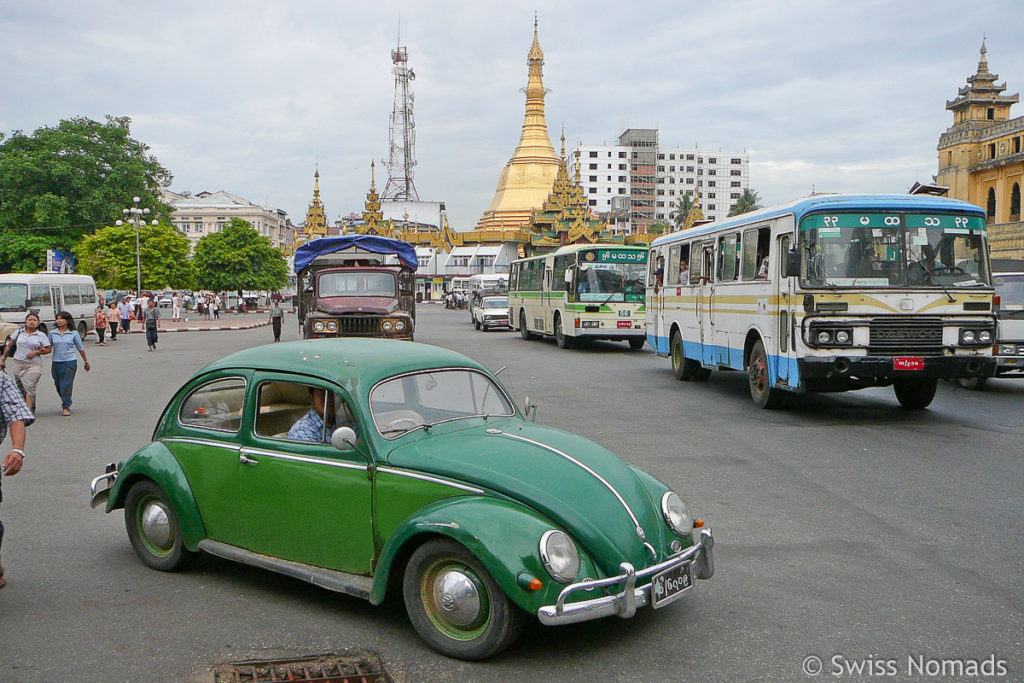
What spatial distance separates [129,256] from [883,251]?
55.9 meters

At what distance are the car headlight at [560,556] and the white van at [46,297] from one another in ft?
89.0

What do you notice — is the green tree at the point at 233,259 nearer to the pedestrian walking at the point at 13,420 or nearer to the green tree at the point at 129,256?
the green tree at the point at 129,256

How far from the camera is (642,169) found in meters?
154

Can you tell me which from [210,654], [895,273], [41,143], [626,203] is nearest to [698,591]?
[210,654]

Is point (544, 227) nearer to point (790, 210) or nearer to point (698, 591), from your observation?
point (790, 210)

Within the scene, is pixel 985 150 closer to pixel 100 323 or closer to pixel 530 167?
pixel 530 167

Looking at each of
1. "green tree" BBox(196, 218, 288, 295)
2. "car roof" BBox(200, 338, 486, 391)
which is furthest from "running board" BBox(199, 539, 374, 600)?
"green tree" BBox(196, 218, 288, 295)

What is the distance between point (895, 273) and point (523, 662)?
28.6ft

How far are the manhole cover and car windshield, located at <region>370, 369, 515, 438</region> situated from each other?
1.12m

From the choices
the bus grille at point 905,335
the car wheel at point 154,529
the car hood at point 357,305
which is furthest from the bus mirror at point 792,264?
the car hood at point 357,305

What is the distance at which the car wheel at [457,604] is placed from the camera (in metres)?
4.19

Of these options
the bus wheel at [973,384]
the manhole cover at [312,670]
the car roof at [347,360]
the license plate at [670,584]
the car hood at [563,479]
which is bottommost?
the manhole cover at [312,670]

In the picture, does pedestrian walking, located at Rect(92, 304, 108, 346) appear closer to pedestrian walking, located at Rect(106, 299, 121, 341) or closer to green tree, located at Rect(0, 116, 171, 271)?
pedestrian walking, located at Rect(106, 299, 121, 341)

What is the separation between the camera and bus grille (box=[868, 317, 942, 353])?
11180 millimetres
